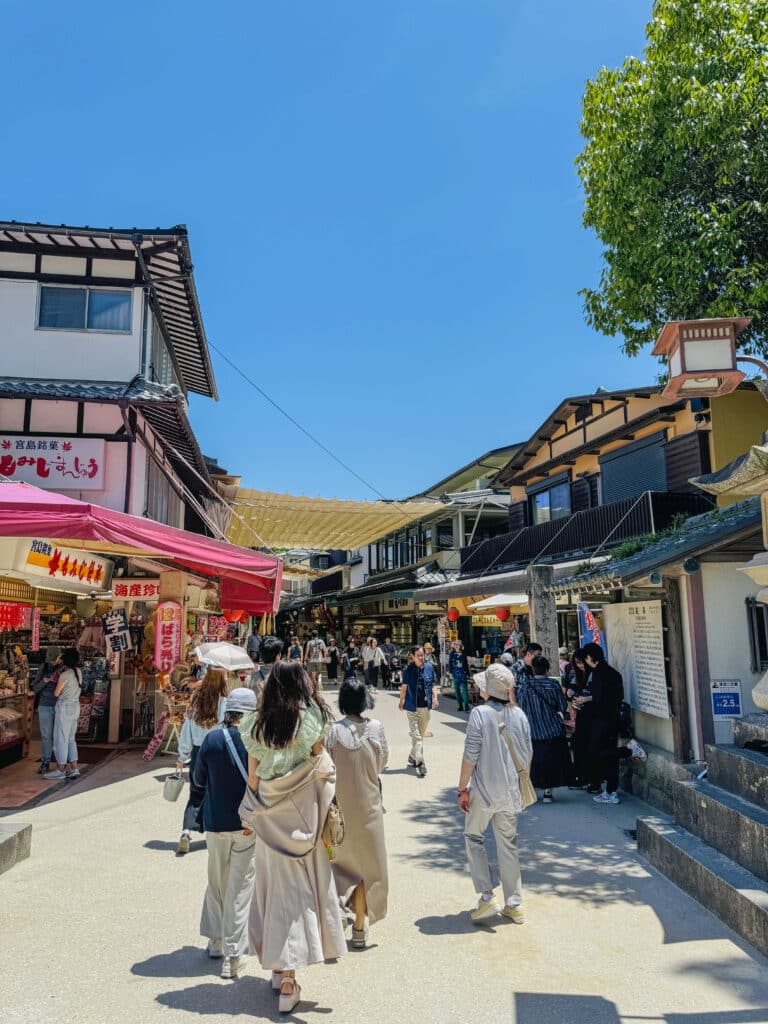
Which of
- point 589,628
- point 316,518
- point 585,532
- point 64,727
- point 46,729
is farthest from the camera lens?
point 316,518

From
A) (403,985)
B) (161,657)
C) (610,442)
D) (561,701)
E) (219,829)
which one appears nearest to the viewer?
(403,985)

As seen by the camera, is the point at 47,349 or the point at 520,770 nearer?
the point at 520,770

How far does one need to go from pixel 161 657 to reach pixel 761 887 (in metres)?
9.91

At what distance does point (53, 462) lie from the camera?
11820 millimetres

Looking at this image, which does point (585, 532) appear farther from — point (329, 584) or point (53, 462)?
point (329, 584)

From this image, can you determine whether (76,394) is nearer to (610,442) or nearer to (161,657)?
(161,657)

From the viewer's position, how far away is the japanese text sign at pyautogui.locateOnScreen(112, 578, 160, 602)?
12.7 m

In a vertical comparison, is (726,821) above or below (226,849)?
below

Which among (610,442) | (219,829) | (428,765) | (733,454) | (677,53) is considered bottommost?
(428,765)

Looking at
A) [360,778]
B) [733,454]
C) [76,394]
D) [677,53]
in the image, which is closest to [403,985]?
[360,778]

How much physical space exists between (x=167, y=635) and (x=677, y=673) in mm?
8343

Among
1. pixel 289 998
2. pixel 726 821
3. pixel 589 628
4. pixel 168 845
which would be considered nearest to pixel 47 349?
pixel 168 845

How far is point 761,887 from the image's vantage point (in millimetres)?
4656

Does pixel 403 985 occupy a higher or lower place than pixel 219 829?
lower
